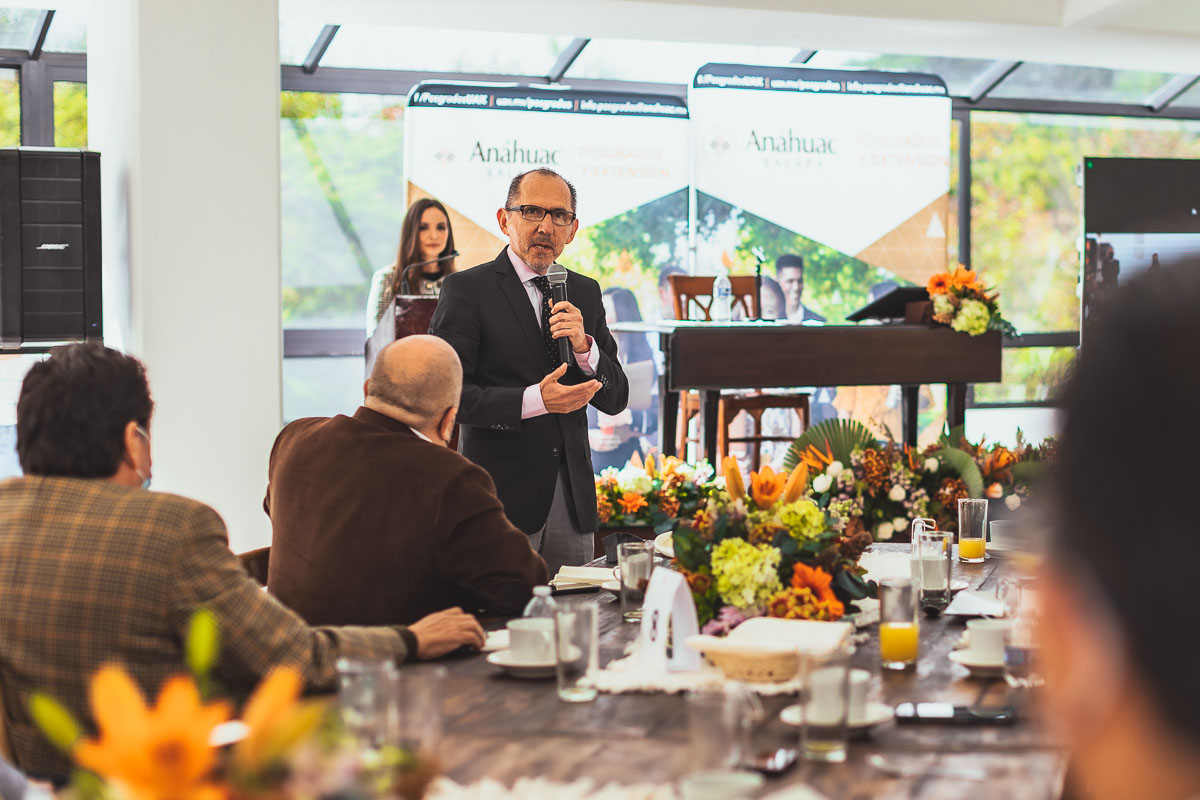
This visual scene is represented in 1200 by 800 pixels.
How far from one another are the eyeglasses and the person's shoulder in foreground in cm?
292

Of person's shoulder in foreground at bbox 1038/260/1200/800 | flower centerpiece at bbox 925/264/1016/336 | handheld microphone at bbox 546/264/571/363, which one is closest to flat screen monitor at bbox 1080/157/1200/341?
flower centerpiece at bbox 925/264/1016/336

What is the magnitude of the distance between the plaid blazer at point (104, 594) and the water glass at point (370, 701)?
36 centimetres

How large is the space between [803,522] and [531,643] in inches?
22.4

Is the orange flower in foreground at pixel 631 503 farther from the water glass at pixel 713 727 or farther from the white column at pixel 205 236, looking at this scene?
the water glass at pixel 713 727

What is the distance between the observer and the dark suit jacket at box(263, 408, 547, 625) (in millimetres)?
2377

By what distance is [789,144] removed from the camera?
791 cm

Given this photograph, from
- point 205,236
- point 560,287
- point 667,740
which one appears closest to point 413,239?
point 205,236

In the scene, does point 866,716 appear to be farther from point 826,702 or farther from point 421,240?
point 421,240

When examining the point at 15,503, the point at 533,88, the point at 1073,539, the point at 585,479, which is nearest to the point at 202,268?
the point at 585,479

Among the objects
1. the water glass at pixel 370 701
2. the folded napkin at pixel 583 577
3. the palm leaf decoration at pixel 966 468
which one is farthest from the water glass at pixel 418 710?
the palm leaf decoration at pixel 966 468

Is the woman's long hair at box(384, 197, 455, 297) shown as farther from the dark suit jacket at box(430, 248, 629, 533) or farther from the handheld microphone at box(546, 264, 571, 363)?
the handheld microphone at box(546, 264, 571, 363)

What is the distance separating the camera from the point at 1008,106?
28.9 feet

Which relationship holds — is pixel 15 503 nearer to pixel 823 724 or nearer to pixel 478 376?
pixel 823 724

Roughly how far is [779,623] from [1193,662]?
1446 millimetres
